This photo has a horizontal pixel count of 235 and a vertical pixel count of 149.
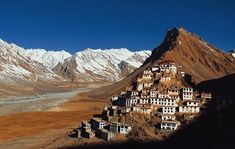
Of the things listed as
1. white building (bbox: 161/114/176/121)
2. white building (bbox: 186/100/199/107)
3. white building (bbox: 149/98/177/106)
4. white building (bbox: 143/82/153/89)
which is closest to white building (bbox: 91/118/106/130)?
white building (bbox: 161/114/176/121)

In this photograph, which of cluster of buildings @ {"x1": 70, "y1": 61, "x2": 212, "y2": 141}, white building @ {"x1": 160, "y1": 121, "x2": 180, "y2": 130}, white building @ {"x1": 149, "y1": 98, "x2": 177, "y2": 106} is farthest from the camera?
white building @ {"x1": 149, "y1": 98, "x2": 177, "y2": 106}

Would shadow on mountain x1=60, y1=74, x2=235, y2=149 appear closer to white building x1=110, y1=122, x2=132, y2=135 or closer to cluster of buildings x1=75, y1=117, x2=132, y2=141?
cluster of buildings x1=75, y1=117, x2=132, y2=141

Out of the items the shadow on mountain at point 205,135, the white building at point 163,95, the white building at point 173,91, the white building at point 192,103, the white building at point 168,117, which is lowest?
the shadow on mountain at point 205,135

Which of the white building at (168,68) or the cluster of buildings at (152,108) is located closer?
the cluster of buildings at (152,108)

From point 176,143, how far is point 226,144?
14.4 meters

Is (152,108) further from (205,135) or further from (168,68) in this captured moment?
(168,68)

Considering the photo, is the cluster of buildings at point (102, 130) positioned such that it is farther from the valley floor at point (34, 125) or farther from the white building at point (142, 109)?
the white building at point (142, 109)

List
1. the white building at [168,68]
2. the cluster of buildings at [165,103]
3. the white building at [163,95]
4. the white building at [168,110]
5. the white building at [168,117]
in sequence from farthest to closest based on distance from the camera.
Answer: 1. the white building at [168,68]
2. the white building at [163,95]
3. the white building at [168,110]
4. the cluster of buildings at [165,103]
5. the white building at [168,117]

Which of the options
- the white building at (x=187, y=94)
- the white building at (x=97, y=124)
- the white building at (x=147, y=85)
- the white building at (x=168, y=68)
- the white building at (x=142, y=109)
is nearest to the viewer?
the white building at (x=97, y=124)

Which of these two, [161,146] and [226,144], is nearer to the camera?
[226,144]

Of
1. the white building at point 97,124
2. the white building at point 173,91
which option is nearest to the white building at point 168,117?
the white building at point 97,124

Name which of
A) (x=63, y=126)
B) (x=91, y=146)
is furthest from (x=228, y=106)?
(x=63, y=126)

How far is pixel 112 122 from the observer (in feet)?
362

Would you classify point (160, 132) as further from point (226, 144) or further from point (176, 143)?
point (226, 144)
